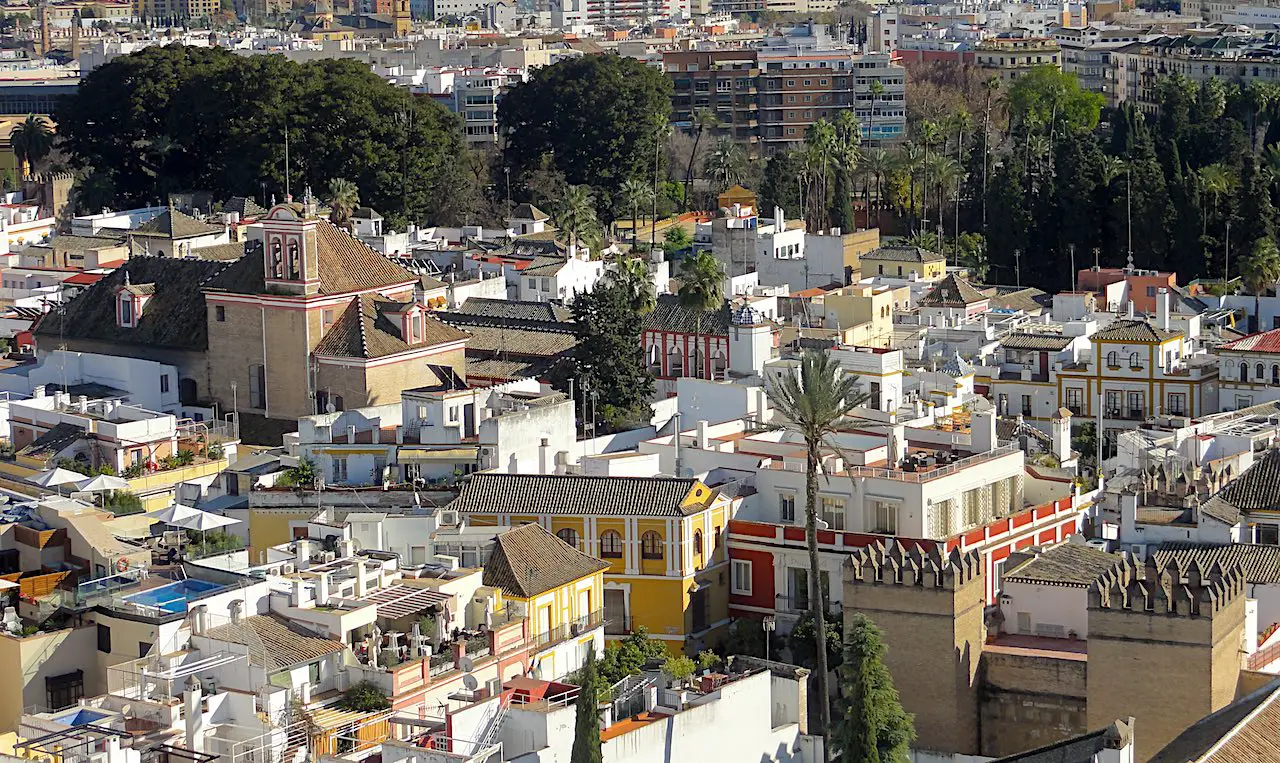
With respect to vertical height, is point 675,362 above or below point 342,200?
below

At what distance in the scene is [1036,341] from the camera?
63219mm

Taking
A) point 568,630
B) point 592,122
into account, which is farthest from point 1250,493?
point 592,122

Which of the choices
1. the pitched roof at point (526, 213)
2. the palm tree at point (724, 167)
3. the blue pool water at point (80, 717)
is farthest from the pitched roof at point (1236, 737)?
the palm tree at point (724, 167)

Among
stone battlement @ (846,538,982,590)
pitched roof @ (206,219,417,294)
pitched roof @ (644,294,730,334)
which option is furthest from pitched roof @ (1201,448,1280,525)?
pitched roof @ (206,219,417,294)

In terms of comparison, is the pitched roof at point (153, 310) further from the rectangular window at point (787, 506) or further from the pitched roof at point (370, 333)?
the rectangular window at point (787, 506)

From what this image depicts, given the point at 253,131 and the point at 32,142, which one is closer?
the point at 253,131

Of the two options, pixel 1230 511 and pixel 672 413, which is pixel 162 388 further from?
pixel 1230 511

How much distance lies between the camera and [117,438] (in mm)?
50344

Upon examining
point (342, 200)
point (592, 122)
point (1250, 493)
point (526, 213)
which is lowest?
point (1250, 493)

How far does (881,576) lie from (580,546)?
6681 millimetres

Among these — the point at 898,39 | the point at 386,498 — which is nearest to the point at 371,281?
the point at 386,498

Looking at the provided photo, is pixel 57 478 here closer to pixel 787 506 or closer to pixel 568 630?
pixel 568 630

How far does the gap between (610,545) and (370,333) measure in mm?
13657

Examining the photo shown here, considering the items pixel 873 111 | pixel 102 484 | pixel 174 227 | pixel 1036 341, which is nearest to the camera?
pixel 102 484
